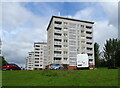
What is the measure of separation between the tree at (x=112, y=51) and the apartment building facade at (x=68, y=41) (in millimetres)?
15165

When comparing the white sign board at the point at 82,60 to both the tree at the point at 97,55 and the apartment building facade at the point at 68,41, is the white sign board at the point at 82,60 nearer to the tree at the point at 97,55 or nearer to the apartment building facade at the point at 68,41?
the apartment building facade at the point at 68,41

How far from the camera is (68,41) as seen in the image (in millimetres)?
72312

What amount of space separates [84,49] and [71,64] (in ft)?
35.0

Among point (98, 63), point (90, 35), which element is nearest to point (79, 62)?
point (90, 35)

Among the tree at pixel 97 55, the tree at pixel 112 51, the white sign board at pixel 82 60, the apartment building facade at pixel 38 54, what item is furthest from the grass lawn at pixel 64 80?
the apartment building facade at pixel 38 54

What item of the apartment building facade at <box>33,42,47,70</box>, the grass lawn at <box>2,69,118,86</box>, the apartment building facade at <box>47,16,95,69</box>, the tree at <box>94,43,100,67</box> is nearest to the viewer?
the grass lawn at <box>2,69,118,86</box>

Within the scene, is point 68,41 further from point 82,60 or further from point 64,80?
point 64,80

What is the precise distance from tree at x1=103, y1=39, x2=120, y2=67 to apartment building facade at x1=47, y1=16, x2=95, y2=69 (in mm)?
15165

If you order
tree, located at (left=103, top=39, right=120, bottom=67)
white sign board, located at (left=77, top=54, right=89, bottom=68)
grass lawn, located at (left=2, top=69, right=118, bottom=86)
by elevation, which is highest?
tree, located at (left=103, top=39, right=120, bottom=67)

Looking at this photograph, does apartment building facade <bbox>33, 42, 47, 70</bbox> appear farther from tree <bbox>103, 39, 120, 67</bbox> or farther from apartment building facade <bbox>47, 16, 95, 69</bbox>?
apartment building facade <bbox>47, 16, 95, 69</bbox>

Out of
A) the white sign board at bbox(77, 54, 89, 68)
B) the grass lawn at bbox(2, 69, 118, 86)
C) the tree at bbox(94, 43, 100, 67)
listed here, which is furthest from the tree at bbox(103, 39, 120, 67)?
the grass lawn at bbox(2, 69, 118, 86)

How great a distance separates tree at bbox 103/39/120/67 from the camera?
82.9 metres

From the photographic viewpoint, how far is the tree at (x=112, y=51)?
272 feet

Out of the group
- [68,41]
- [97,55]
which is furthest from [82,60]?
[97,55]
